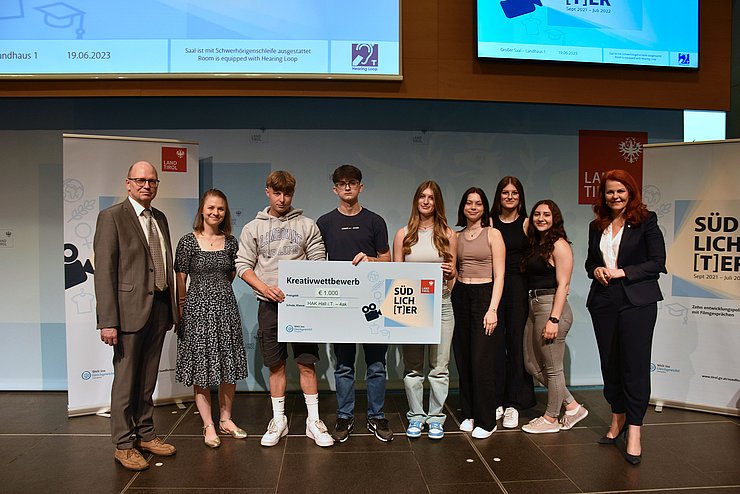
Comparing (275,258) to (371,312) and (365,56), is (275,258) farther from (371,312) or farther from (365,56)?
(365,56)

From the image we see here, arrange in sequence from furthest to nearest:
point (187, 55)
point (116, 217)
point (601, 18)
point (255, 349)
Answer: point (255, 349), point (601, 18), point (187, 55), point (116, 217)

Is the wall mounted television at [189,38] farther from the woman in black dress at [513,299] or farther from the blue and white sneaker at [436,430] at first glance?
the blue and white sneaker at [436,430]

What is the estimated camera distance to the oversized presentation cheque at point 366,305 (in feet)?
10.4

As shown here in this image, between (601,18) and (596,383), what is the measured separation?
123 inches

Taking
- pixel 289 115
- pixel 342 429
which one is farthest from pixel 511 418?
pixel 289 115

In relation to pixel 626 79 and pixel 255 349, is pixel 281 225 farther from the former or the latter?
pixel 626 79

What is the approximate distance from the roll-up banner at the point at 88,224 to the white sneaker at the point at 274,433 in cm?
126

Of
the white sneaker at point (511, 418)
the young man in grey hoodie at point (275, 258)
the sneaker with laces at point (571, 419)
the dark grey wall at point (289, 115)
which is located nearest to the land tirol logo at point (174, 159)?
the dark grey wall at point (289, 115)

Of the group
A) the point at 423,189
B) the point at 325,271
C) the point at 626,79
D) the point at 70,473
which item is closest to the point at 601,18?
the point at 626,79

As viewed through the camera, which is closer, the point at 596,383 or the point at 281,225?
the point at 281,225

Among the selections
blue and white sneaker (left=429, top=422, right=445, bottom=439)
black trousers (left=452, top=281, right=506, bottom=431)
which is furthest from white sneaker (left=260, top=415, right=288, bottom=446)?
black trousers (left=452, top=281, right=506, bottom=431)

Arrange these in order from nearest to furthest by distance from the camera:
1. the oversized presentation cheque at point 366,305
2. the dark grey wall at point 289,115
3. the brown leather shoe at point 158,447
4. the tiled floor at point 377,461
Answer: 1. the tiled floor at point 377,461
2. the brown leather shoe at point 158,447
3. the oversized presentation cheque at point 366,305
4. the dark grey wall at point 289,115

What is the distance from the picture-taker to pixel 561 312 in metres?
3.35

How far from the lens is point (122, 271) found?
9.36 feet
